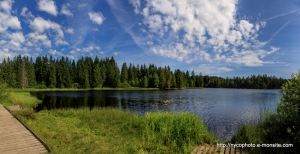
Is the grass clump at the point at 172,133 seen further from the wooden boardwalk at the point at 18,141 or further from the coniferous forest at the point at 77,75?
the coniferous forest at the point at 77,75

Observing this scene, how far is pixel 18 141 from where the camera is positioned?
927 centimetres

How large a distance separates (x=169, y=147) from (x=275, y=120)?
17.2 ft

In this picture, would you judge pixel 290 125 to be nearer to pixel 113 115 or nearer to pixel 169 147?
pixel 169 147

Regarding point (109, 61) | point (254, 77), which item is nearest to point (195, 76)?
point (254, 77)

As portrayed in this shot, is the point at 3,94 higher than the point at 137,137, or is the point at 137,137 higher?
the point at 3,94

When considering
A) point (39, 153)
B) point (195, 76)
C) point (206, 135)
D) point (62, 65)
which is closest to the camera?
point (39, 153)

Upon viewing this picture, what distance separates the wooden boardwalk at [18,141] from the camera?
8.13 meters

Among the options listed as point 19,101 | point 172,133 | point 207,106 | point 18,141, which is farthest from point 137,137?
point 19,101

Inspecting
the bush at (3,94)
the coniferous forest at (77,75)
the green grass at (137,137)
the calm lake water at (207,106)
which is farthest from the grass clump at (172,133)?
the coniferous forest at (77,75)

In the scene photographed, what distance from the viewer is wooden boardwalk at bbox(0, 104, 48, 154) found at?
8.13m

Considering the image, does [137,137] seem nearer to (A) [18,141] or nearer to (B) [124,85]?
(A) [18,141]

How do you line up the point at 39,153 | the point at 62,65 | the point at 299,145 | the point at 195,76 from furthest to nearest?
the point at 195,76
the point at 62,65
the point at 39,153
the point at 299,145

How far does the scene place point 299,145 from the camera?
7109mm

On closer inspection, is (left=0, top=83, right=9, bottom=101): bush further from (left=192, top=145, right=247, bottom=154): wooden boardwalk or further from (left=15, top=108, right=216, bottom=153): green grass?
(left=192, top=145, right=247, bottom=154): wooden boardwalk
